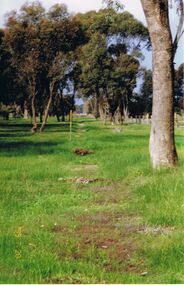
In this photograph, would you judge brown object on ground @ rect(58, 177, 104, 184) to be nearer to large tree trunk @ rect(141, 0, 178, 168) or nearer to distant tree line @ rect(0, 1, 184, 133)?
large tree trunk @ rect(141, 0, 178, 168)

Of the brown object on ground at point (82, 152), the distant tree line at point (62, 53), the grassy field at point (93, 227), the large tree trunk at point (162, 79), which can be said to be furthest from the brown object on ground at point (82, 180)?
the distant tree line at point (62, 53)

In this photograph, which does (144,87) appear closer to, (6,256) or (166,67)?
(166,67)

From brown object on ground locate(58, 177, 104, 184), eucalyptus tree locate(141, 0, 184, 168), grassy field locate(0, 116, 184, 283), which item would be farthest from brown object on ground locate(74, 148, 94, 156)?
eucalyptus tree locate(141, 0, 184, 168)

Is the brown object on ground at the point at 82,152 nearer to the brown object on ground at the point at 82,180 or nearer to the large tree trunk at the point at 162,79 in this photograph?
the brown object on ground at the point at 82,180

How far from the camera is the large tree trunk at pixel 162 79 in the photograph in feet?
47.1

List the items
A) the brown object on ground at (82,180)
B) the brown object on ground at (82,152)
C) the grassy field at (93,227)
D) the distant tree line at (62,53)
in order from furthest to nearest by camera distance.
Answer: the distant tree line at (62,53) < the brown object on ground at (82,152) < the brown object on ground at (82,180) < the grassy field at (93,227)

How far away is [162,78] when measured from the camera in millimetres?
14359

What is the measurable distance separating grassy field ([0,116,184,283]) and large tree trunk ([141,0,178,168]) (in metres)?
0.60

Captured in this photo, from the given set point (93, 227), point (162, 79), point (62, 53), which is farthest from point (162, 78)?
point (62, 53)

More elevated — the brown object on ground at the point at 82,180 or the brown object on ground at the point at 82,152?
the brown object on ground at the point at 82,180

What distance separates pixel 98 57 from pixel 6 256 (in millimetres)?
57866

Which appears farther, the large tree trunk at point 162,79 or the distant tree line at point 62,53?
the distant tree line at point 62,53

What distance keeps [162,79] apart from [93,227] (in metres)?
6.53

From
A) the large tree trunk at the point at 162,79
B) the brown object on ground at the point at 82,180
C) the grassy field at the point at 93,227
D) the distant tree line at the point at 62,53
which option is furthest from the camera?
the distant tree line at the point at 62,53
